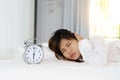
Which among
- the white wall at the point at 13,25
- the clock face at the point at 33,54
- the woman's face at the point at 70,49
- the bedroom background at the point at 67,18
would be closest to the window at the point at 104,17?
the bedroom background at the point at 67,18

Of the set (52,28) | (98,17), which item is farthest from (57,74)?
(98,17)

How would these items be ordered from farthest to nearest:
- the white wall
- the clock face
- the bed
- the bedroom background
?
the bedroom background < the white wall < the clock face < the bed

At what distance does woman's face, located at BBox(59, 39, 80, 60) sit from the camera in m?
1.34

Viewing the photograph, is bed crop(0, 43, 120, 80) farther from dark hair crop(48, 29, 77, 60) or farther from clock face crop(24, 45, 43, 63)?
dark hair crop(48, 29, 77, 60)

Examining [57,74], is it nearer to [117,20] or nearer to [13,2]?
[13,2]

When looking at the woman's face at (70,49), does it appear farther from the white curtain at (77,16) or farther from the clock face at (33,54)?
the white curtain at (77,16)

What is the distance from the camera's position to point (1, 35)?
64.5 inches

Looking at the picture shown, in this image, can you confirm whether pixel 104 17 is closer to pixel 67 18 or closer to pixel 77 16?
pixel 77 16

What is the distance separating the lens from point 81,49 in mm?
1267

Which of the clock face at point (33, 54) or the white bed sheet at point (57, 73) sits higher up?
the clock face at point (33, 54)

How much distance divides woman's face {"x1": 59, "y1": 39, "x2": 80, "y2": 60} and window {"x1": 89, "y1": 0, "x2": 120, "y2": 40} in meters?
1.09

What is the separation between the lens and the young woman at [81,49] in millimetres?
1199

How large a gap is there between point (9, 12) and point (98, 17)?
108cm

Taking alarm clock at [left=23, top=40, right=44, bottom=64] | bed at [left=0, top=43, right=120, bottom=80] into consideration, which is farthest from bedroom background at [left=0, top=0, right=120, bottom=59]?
bed at [left=0, top=43, right=120, bottom=80]
